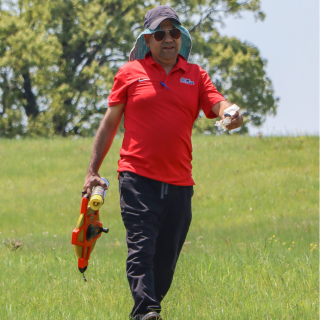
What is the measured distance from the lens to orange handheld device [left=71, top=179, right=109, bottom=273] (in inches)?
153

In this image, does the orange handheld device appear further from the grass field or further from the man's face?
the man's face

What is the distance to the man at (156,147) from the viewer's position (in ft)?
12.0

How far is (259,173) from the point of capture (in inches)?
520

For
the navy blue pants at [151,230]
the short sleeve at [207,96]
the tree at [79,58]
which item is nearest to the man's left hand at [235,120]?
the short sleeve at [207,96]

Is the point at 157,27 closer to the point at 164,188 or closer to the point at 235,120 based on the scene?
the point at 235,120

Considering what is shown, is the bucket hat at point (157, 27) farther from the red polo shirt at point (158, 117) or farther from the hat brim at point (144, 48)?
the red polo shirt at point (158, 117)

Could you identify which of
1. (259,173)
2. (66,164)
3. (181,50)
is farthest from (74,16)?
(181,50)

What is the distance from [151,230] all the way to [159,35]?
1454 millimetres

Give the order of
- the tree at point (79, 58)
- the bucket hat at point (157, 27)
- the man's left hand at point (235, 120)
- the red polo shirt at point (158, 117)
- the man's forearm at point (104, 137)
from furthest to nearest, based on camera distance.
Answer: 1. the tree at point (79, 58)
2. the man's forearm at point (104, 137)
3. the bucket hat at point (157, 27)
4. the red polo shirt at point (158, 117)
5. the man's left hand at point (235, 120)

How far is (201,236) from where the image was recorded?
24.8 ft

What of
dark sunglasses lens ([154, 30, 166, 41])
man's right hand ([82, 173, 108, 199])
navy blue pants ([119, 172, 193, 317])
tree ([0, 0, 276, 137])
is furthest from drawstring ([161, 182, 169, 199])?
tree ([0, 0, 276, 137])

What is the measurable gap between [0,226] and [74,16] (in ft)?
63.9

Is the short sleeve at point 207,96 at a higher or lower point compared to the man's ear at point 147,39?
lower

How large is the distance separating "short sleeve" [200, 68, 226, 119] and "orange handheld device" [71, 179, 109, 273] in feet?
3.77
